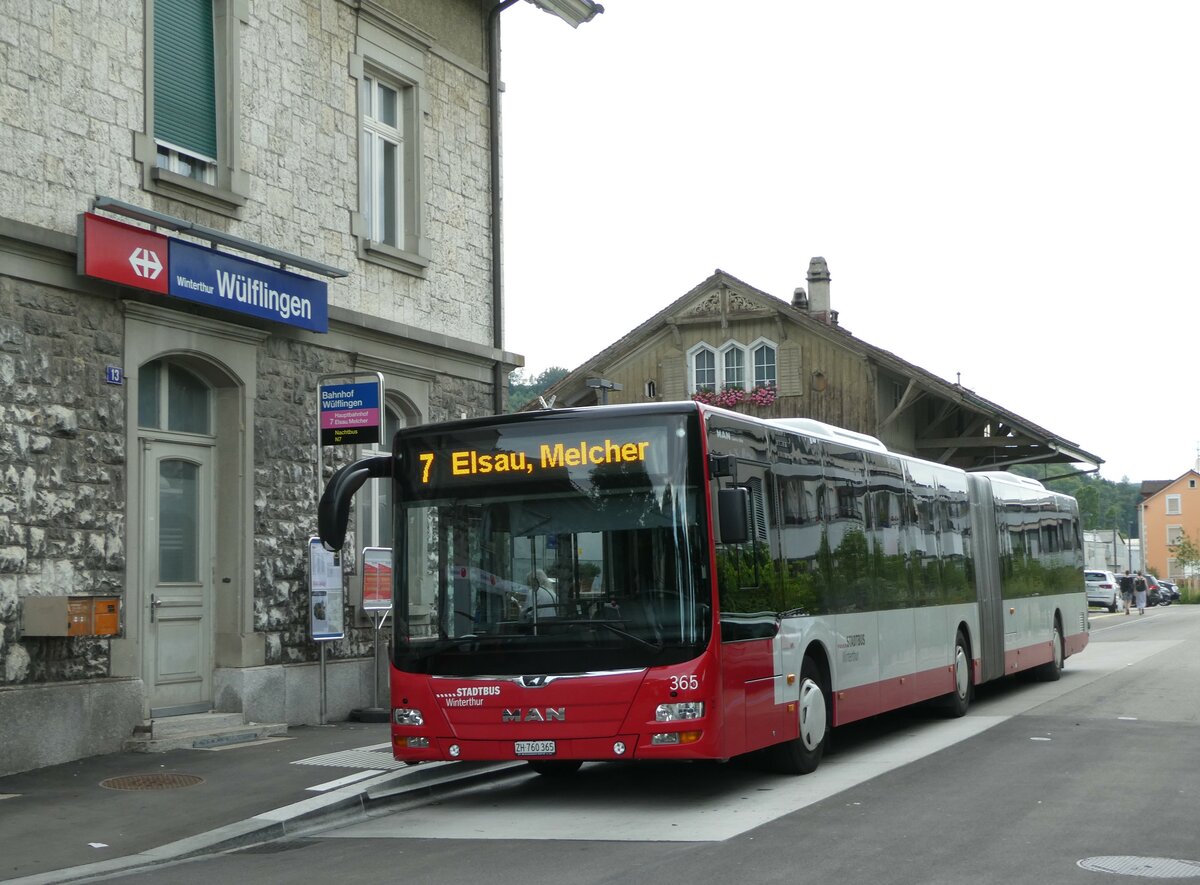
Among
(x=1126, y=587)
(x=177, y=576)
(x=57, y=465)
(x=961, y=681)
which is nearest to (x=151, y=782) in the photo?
(x=57, y=465)

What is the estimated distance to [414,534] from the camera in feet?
35.3

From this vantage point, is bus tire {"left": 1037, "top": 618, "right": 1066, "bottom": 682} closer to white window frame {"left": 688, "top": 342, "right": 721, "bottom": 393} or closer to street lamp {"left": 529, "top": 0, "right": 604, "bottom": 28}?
street lamp {"left": 529, "top": 0, "right": 604, "bottom": 28}

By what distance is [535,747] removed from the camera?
33.1ft

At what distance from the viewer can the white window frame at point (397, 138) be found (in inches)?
658

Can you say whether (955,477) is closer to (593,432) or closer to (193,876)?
(593,432)

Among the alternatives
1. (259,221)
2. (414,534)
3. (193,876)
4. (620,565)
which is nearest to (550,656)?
(620,565)

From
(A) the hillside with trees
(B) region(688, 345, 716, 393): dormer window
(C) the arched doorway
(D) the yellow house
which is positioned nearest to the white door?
(C) the arched doorway

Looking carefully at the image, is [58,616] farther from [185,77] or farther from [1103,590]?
[1103,590]

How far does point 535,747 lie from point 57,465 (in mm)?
4956

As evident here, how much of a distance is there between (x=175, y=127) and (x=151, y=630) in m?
4.60

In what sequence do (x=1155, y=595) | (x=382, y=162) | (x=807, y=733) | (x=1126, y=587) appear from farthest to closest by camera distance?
(x=1155, y=595), (x=1126, y=587), (x=382, y=162), (x=807, y=733)

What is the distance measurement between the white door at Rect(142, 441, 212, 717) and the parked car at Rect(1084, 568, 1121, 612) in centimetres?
5916

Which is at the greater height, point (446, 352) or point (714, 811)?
point (446, 352)

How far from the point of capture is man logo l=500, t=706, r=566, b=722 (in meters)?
10.0
